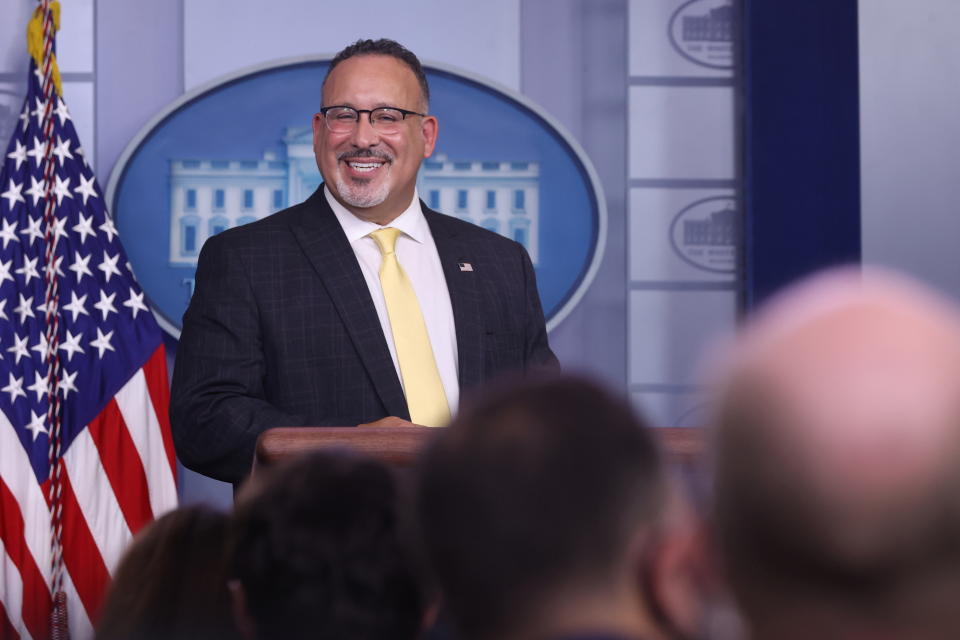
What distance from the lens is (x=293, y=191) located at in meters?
3.92

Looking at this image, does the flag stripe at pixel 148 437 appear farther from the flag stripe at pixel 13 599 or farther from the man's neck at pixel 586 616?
the man's neck at pixel 586 616

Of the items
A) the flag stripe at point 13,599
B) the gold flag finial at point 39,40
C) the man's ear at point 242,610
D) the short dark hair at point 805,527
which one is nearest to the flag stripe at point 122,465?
the flag stripe at point 13,599

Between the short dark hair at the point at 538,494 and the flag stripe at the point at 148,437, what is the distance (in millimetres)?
3045

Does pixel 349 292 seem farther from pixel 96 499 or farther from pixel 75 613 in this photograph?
pixel 75 613

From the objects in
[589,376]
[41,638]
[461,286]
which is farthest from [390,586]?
[41,638]

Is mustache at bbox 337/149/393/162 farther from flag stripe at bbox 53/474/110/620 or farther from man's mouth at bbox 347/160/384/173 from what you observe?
flag stripe at bbox 53/474/110/620

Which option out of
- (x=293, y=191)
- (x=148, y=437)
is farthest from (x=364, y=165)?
(x=148, y=437)

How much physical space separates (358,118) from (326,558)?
6.61ft

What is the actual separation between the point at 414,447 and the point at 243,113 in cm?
259

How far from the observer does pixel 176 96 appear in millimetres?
3988

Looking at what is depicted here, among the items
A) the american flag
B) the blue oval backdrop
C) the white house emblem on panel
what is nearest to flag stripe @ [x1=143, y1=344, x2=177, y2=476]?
the american flag

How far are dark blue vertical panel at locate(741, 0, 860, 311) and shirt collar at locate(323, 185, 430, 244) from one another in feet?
4.70

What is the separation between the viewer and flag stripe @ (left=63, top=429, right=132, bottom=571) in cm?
352

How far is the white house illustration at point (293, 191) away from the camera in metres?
3.90
